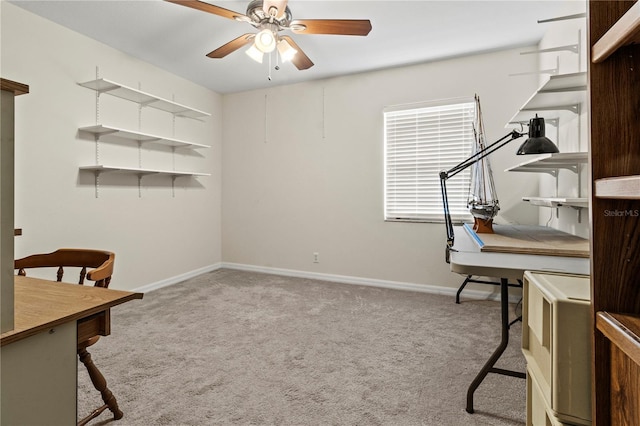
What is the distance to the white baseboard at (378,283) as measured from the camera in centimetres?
342

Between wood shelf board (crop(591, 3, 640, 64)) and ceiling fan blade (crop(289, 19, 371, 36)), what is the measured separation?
1.76 meters

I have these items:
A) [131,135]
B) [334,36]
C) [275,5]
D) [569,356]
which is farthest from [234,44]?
[569,356]

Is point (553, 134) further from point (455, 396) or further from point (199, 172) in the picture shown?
point (199, 172)

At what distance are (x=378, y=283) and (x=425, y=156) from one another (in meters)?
1.59

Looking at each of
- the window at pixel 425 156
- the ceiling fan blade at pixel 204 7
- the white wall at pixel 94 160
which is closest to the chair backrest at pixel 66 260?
the white wall at pixel 94 160

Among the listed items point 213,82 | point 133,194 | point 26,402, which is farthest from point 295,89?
point 26,402

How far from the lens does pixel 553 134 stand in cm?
287

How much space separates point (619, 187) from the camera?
0.56 meters

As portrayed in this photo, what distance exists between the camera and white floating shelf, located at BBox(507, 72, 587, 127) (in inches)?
71.1

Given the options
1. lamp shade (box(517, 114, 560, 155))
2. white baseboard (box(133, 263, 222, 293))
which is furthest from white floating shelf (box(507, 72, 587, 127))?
white baseboard (box(133, 263, 222, 293))

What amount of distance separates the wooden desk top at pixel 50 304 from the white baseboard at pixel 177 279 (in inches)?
101

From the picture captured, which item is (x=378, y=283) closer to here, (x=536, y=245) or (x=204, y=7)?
(x=536, y=245)

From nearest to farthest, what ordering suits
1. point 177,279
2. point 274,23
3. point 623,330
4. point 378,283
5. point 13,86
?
point 623,330
point 13,86
point 274,23
point 378,283
point 177,279

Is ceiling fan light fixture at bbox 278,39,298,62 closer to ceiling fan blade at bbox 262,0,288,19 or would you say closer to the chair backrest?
ceiling fan blade at bbox 262,0,288,19
